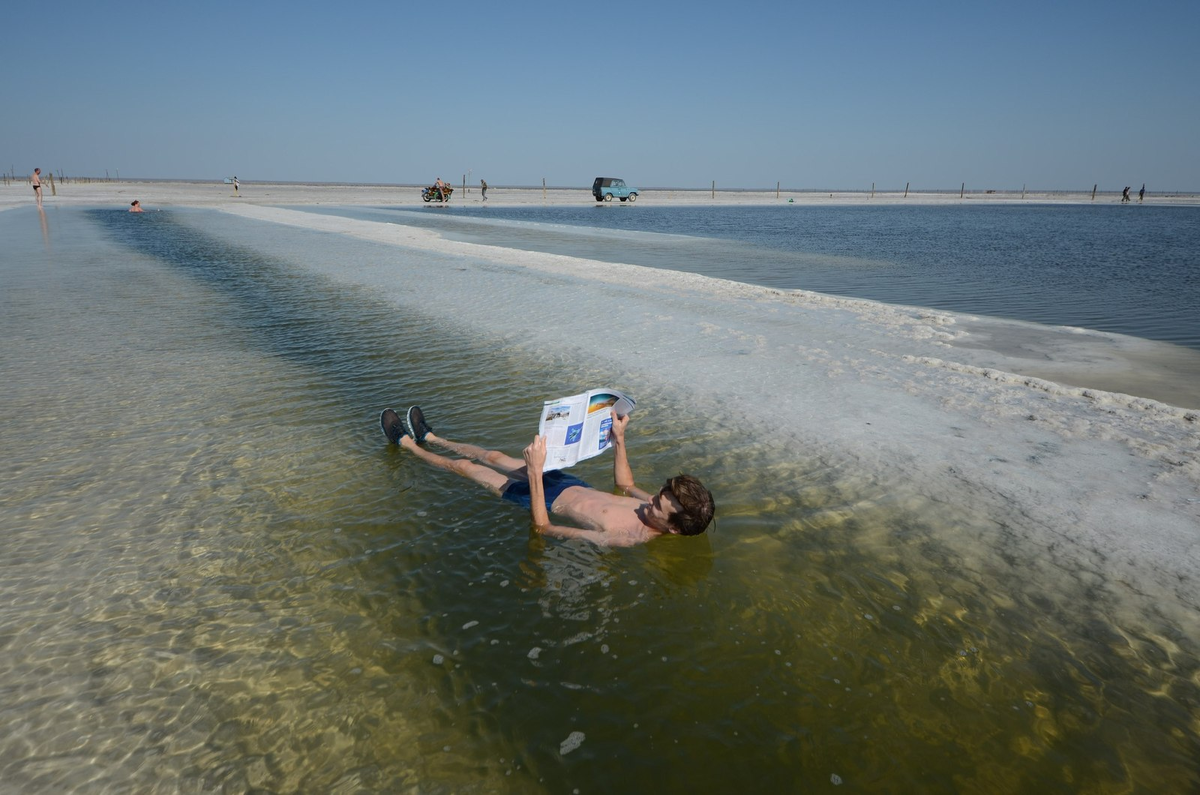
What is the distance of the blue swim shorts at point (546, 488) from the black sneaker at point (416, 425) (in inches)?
54.4

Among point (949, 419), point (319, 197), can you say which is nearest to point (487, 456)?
point (949, 419)

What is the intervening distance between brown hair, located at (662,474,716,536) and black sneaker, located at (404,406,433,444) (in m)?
2.76

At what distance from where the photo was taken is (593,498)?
4934mm

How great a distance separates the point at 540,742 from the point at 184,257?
821 inches

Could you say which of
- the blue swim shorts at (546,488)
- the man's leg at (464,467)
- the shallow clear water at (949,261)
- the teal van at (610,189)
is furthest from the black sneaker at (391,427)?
the teal van at (610,189)

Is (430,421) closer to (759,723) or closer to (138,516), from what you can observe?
(138,516)

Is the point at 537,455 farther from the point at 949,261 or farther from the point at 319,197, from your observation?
the point at 319,197

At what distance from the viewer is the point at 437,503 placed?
5184mm

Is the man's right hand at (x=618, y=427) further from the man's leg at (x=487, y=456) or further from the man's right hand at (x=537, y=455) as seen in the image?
the man's leg at (x=487, y=456)

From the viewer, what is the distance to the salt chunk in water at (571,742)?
9.77 ft

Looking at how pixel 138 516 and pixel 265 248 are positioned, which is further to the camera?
pixel 265 248

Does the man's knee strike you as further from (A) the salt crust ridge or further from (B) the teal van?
(B) the teal van

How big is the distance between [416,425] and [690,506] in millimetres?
2960

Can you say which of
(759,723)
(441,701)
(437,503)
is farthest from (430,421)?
(759,723)
